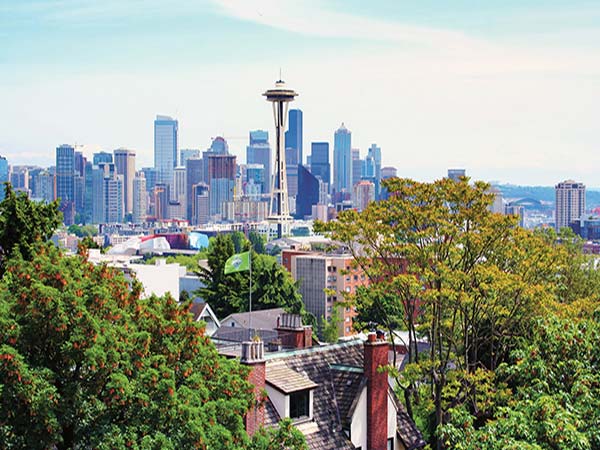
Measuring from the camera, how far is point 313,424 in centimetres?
2800

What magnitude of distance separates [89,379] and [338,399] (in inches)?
459

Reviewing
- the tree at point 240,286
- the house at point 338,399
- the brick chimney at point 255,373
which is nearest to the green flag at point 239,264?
the house at point 338,399

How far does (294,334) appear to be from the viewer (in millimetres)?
37094

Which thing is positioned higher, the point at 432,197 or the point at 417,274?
the point at 432,197

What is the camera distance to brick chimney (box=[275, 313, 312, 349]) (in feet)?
121

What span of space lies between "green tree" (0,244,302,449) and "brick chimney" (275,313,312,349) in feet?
53.8

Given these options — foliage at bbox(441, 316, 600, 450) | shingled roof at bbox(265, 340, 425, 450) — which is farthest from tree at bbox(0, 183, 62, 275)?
foliage at bbox(441, 316, 600, 450)

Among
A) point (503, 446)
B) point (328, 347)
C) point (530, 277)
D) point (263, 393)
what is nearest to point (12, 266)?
point (263, 393)

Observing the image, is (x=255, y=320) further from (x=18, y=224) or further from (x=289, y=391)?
(x=289, y=391)

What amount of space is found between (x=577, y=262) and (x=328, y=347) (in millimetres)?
24139

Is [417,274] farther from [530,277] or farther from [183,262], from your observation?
[183,262]

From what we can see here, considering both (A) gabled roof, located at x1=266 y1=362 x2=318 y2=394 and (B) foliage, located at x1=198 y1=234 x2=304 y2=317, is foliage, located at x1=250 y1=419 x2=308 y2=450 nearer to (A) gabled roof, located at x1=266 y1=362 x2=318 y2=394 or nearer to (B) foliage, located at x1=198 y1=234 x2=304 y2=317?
(A) gabled roof, located at x1=266 y1=362 x2=318 y2=394

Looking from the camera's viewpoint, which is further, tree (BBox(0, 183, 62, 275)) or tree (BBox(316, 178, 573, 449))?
tree (BBox(0, 183, 62, 275))

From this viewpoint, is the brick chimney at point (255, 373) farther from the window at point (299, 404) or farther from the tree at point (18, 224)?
the tree at point (18, 224)
